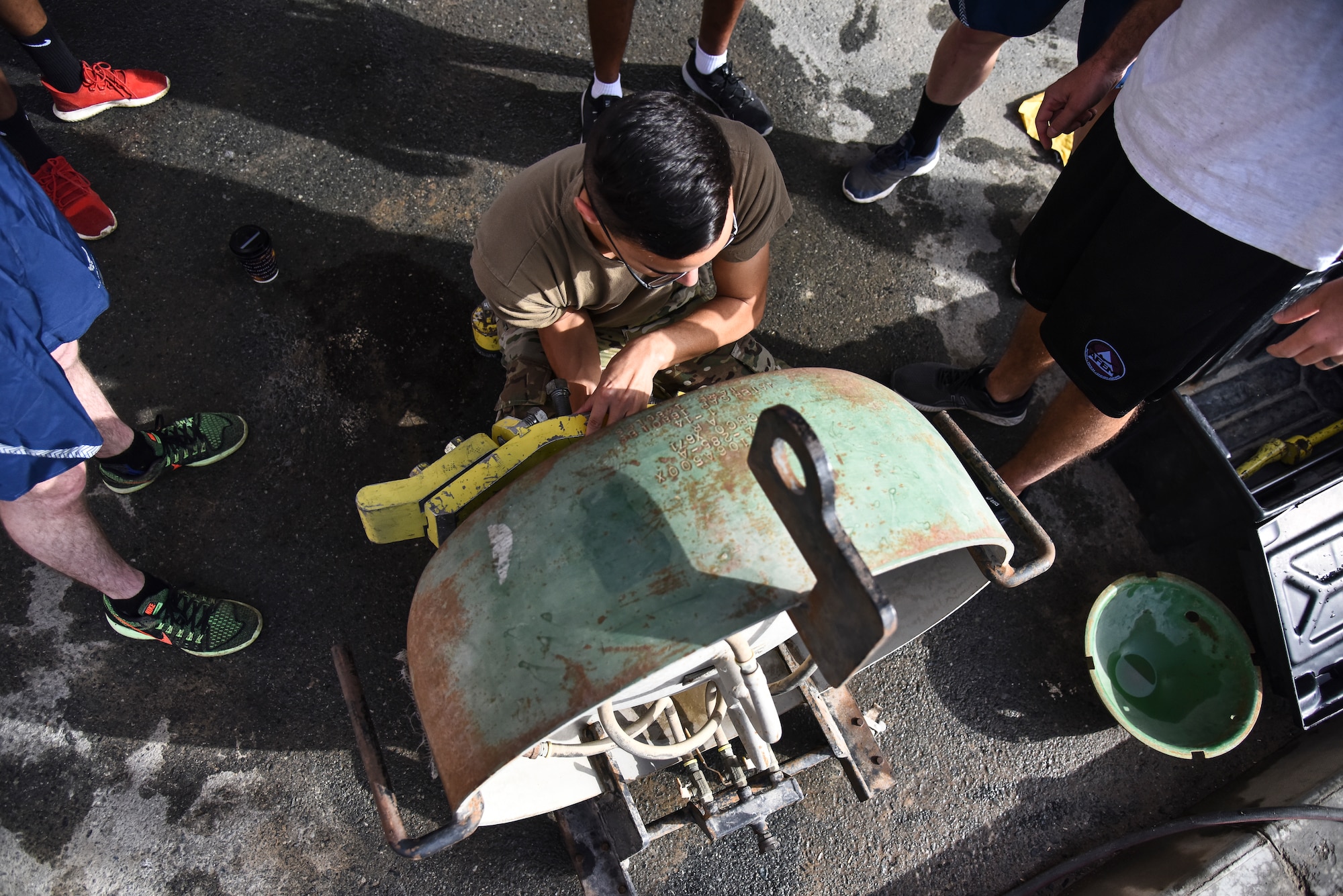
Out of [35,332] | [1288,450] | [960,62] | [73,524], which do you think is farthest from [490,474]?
[1288,450]

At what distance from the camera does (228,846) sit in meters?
2.11

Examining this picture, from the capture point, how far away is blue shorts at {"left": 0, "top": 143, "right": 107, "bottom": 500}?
1.55 meters

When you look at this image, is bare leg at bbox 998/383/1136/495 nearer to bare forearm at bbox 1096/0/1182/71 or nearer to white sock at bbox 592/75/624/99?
bare forearm at bbox 1096/0/1182/71

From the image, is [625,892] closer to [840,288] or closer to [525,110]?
[840,288]

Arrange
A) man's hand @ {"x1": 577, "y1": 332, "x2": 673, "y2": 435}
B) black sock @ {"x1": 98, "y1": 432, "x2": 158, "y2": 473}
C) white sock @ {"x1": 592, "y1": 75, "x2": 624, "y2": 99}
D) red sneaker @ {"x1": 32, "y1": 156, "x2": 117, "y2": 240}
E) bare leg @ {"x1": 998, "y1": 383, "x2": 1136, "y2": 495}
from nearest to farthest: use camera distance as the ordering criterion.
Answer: man's hand @ {"x1": 577, "y1": 332, "x2": 673, "y2": 435} → bare leg @ {"x1": 998, "y1": 383, "x2": 1136, "y2": 495} → black sock @ {"x1": 98, "y1": 432, "x2": 158, "y2": 473} → red sneaker @ {"x1": 32, "y1": 156, "x2": 117, "y2": 240} → white sock @ {"x1": 592, "y1": 75, "x2": 624, "y2": 99}

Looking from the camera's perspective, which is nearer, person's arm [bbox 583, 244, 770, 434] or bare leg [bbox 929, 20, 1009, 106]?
person's arm [bbox 583, 244, 770, 434]

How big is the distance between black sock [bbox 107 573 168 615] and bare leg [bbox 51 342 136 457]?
0.41m

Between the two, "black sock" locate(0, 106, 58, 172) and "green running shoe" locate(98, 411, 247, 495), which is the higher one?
"black sock" locate(0, 106, 58, 172)

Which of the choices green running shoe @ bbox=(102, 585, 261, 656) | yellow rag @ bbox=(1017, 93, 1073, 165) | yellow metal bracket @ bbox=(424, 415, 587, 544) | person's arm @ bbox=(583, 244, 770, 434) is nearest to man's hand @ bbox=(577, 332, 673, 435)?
person's arm @ bbox=(583, 244, 770, 434)

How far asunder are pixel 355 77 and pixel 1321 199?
3051 mm

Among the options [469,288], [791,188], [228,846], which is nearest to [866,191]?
[791,188]

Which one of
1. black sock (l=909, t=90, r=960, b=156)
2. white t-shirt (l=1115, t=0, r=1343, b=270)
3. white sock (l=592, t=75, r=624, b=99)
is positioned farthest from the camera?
white sock (l=592, t=75, r=624, b=99)

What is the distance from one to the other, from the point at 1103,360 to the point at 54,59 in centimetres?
346

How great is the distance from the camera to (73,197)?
2486 mm
